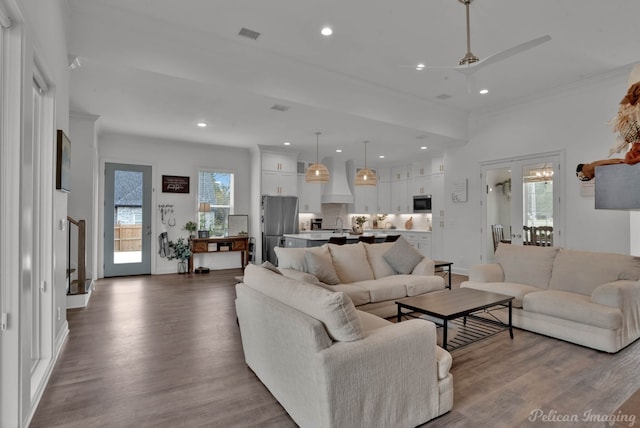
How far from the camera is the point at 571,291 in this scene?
3.81 meters

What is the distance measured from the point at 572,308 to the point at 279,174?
6.15m

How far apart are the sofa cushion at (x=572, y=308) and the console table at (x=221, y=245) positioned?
19.1 ft

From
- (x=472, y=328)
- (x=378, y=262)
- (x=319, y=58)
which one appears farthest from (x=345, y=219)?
(x=472, y=328)

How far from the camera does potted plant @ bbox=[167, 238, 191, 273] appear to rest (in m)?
7.41

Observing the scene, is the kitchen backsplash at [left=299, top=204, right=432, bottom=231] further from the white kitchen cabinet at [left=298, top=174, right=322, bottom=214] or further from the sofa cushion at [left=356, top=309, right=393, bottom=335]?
the sofa cushion at [left=356, top=309, right=393, bottom=335]

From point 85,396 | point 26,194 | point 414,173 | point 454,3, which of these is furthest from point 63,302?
point 414,173

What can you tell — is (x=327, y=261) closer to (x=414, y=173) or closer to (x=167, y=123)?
(x=167, y=123)

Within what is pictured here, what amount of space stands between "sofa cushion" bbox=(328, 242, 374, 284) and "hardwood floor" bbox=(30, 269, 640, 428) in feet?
4.56

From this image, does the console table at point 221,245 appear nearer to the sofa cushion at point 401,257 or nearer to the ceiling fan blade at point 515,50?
the sofa cushion at point 401,257

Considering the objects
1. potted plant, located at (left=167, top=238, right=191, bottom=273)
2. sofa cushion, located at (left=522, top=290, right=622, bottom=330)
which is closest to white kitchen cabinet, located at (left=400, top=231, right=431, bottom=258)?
sofa cushion, located at (left=522, top=290, right=622, bottom=330)

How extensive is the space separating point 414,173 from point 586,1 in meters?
Answer: 6.36

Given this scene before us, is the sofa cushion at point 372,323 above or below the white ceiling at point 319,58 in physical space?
below

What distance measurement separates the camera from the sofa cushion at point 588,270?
3.56 metres

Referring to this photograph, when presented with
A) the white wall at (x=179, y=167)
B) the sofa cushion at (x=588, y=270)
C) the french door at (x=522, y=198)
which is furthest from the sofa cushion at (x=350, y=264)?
the white wall at (x=179, y=167)
